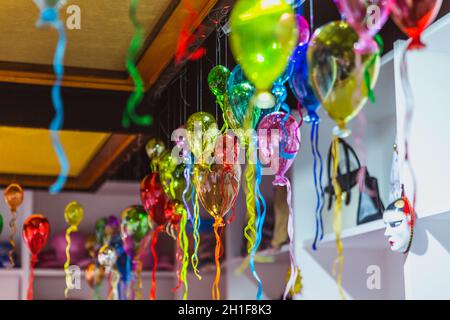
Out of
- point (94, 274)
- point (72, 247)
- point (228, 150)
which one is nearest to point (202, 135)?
point (228, 150)

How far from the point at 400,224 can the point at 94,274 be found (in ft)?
9.18

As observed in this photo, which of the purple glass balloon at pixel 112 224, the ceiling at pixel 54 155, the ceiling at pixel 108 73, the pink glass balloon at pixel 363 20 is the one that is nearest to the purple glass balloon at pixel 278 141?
the ceiling at pixel 108 73

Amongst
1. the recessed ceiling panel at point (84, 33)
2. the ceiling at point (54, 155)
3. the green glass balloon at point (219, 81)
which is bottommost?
the green glass balloon at point (219, 81)

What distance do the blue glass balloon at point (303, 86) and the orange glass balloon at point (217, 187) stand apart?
1.82ft

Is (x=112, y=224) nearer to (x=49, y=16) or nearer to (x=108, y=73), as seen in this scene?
(x=108, y=73)

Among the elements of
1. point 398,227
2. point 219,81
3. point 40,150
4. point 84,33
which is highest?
point 40,150

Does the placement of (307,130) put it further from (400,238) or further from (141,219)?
(400,238)

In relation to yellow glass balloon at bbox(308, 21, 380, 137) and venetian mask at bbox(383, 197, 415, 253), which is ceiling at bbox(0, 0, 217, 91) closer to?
venetian mask at bbox(383, 197, 415, 253)

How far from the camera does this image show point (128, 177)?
5668mm

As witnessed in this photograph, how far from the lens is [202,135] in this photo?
2.57m

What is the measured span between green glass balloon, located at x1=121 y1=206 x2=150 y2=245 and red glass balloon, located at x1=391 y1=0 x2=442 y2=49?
230 cm

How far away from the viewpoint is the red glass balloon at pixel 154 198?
10.6 feet

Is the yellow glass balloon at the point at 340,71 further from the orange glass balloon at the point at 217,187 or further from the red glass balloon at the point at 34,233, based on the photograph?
the red glass balloon at the point at 34,233
